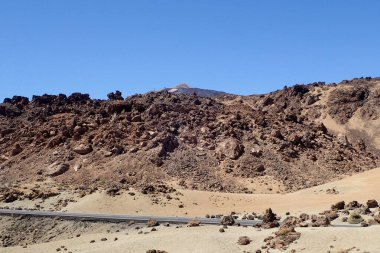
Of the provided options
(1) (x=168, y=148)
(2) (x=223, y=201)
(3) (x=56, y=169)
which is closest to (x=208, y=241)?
(2) (x=223, y=201)

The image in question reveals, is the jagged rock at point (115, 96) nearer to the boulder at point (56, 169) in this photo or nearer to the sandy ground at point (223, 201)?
the boulder at point (56, 169)

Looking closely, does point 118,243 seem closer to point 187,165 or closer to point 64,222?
point 64,222

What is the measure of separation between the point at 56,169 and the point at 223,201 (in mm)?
21858

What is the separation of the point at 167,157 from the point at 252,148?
10277 mm

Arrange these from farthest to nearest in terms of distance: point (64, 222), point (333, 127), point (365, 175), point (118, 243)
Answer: point (333, 127) < point (365, 175) < point (64, 222) < point (118, 243)

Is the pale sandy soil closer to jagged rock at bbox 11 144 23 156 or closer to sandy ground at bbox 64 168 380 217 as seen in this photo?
sandy ground at bbox 64 168 380 217

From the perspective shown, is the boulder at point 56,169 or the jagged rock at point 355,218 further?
the boulder at point 56,169

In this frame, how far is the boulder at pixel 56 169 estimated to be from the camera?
58.4m

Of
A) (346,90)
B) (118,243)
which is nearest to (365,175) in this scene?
(118,243)

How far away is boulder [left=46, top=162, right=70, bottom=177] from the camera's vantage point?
58.4m

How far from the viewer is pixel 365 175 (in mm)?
54625

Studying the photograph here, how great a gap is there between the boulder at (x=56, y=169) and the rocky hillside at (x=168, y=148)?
0.39ft

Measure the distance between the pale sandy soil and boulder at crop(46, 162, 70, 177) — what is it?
20612mm

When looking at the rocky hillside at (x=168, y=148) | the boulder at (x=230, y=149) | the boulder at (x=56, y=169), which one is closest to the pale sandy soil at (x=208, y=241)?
the rocky hillside at (x=168, y=148)
